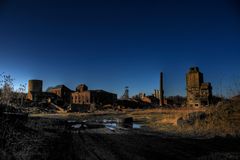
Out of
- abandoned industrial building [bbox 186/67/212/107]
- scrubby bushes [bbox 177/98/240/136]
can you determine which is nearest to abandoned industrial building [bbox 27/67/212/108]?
abandoned industrial building [bbox 186/67/212/107]

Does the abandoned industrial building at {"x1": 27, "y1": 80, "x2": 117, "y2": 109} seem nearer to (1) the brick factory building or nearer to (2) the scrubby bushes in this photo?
(1) the brick factory building

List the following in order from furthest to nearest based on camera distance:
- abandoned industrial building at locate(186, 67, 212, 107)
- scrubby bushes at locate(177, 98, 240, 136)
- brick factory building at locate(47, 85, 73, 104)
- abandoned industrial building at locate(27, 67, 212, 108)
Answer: brick factory building at locate(47, 85, 73, 104) < abandoned industrial building at locate(27, 67, 212, 108) < abandoned industrial building at locate(186, 67, 212, 107) < scrubby bushes at locate(177, 98, 240, 136)

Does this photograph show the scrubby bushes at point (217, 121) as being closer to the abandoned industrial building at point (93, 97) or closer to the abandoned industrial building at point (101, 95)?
the abandoned industrial building at point (101, 95)

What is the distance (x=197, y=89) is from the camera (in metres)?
69.2

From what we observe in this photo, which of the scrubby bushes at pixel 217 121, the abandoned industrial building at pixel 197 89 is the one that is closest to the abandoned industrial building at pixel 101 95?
the abandoned industrial building at pixel 197 89

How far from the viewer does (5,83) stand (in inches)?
401

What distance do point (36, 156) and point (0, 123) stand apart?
122 inches

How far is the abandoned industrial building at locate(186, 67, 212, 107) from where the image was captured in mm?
64875

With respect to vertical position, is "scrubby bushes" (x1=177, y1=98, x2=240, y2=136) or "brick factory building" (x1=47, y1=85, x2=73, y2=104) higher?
"brick factory building" (x1=47, y1=85, x2=73, y2=104)

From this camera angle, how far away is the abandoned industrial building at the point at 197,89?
213ft

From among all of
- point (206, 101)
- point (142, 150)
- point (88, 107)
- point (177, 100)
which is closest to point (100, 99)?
point (88, 107)

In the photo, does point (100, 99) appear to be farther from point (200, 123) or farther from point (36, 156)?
point (36, 156)

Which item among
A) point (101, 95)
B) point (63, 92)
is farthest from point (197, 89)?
point (63, 92)

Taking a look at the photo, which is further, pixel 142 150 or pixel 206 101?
pixel 206 101
